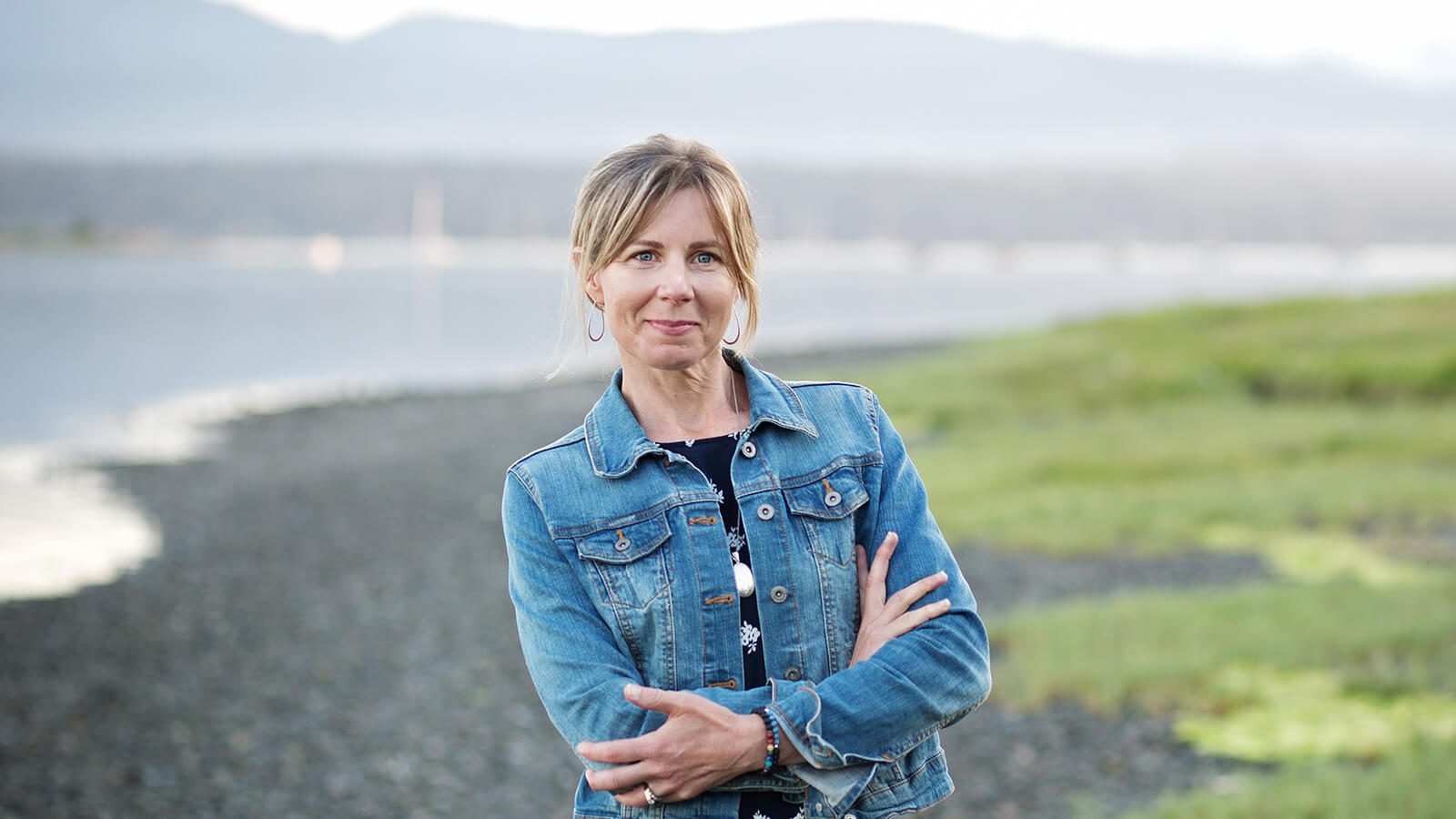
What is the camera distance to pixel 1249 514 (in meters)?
13.4

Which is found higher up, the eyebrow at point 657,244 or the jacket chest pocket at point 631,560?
the eyebrow at point 657,244

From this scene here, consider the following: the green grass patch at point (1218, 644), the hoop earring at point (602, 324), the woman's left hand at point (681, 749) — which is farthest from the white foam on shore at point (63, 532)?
Result: the woman's left hand at point (681, 749)

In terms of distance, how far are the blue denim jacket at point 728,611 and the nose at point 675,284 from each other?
0.88ft

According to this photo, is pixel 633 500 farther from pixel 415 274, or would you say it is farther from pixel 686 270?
pixel 415 274

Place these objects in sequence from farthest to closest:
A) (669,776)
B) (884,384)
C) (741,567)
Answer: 1. (884,384)
2. (741,567)
3. (669,776)

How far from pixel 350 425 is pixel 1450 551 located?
2119 centimetres

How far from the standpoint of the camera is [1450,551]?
1148cm

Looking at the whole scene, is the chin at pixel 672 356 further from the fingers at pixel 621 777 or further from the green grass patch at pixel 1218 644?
the green grass patch at pixel 1218 644

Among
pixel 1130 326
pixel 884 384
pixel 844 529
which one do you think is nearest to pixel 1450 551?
pixel 844 529

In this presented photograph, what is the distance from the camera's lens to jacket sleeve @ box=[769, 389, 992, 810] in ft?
7.58

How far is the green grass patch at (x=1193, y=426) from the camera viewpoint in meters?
13.5

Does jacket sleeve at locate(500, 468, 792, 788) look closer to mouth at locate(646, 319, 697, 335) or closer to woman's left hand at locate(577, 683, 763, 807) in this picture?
woman's left hand at locate(577, 683, 763, 807)

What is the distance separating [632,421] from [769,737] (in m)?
0.61

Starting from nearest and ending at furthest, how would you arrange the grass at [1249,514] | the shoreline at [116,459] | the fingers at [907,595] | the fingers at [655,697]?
the fingers at [655,697]
the fingers at [907,595]
the grass at [1249,514]
the shoreline at [116,459]
